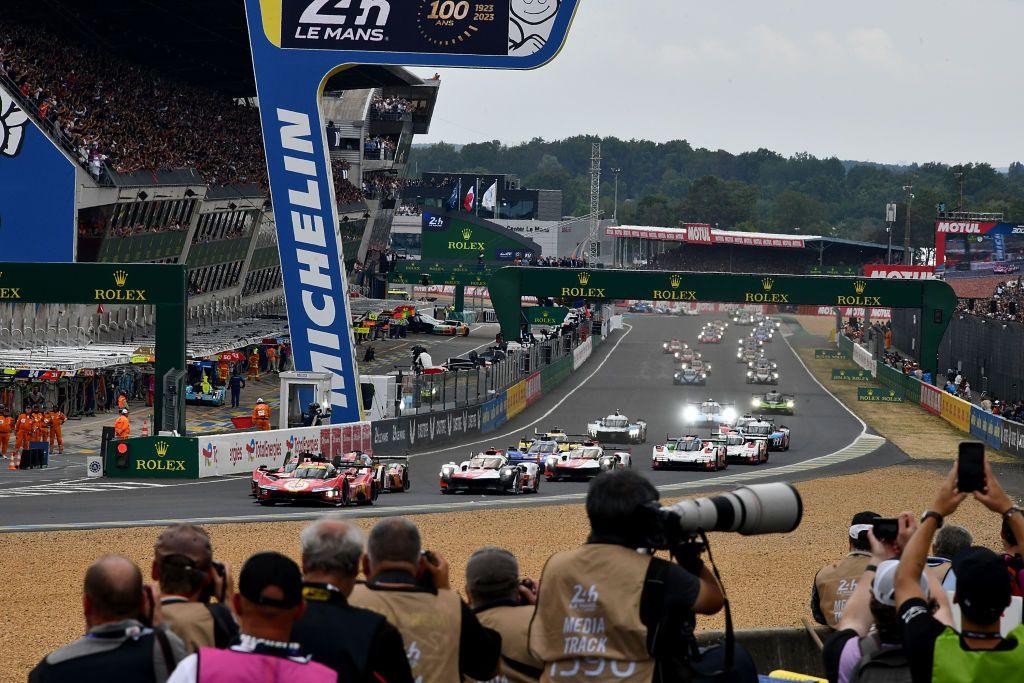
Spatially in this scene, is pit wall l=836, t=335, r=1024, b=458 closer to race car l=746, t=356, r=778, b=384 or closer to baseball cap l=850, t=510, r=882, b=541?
race car l=746, t=356, r=778, b=384

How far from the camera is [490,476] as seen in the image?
33.9m

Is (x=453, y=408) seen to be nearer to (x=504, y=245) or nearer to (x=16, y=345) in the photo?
(x=16, y=345)

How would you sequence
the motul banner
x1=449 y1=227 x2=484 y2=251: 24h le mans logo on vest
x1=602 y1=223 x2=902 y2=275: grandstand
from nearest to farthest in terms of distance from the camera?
1. the motul banner
2. x1=449 y1=227 x2=484 y2=251: 24h le mans logo on vest
3. x1=602 y1=223 x2=902 y2=275: grandstand

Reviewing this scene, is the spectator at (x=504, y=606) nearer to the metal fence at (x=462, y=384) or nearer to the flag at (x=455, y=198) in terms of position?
the metal fence at (x=462, y=384)

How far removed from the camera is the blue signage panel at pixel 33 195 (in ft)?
165

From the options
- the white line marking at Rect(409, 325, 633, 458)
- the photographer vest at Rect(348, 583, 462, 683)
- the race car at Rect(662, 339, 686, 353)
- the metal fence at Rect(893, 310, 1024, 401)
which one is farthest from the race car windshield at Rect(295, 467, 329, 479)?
the race car at Rect(662, 339, 686, 353)

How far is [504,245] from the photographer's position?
13962 cm

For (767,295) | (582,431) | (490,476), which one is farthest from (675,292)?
(490,476)

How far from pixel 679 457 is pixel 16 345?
80.1ft

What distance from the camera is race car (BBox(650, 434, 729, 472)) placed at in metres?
40.8

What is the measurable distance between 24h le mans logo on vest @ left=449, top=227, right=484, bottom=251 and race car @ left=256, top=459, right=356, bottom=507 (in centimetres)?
10571

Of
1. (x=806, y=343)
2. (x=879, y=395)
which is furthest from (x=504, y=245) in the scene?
(x=879, y=395)

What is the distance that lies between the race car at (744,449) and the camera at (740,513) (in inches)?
1455

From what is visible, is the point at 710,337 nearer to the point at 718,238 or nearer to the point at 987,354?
the point at 718,238
